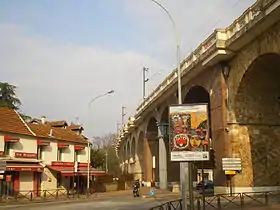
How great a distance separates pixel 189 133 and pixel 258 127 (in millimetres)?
14135

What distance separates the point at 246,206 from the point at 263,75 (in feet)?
30.1

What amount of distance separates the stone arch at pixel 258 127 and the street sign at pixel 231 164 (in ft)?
1.90

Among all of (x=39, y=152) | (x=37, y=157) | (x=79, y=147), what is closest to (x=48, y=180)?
(x=37, y=157)

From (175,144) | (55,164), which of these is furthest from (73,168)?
(175,144)

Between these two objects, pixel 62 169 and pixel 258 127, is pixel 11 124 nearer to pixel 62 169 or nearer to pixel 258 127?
pixel 62 169

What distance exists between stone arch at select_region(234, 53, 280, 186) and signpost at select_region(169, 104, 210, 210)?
1196 centimetres

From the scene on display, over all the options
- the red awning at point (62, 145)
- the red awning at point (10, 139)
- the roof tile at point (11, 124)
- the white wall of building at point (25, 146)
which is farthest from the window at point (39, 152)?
the red awning at point (10, 139)

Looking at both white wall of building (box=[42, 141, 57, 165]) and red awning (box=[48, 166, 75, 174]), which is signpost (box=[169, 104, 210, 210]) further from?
white wall of building (box=[42, 141, 57, 165])

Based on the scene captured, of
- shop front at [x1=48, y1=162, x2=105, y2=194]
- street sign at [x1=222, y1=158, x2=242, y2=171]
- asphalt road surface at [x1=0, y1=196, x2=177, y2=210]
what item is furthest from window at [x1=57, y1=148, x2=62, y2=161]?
street sign at [x1=222, y1=158, x2=242, y2=171]

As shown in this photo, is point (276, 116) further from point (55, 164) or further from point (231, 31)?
point (55, 164)

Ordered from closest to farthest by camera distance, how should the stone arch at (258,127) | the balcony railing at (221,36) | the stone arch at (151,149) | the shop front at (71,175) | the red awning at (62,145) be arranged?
the balcony railing at (221,36) → the stone arch at (258,127) → the shop front at (71,175) → the red awning at (62,145) → the stone arch at (151,149)

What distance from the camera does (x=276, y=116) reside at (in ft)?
92.5

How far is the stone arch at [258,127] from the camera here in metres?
26.5

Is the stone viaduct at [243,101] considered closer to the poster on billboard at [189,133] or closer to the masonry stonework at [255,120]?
the masonry stonework at [255,120]
